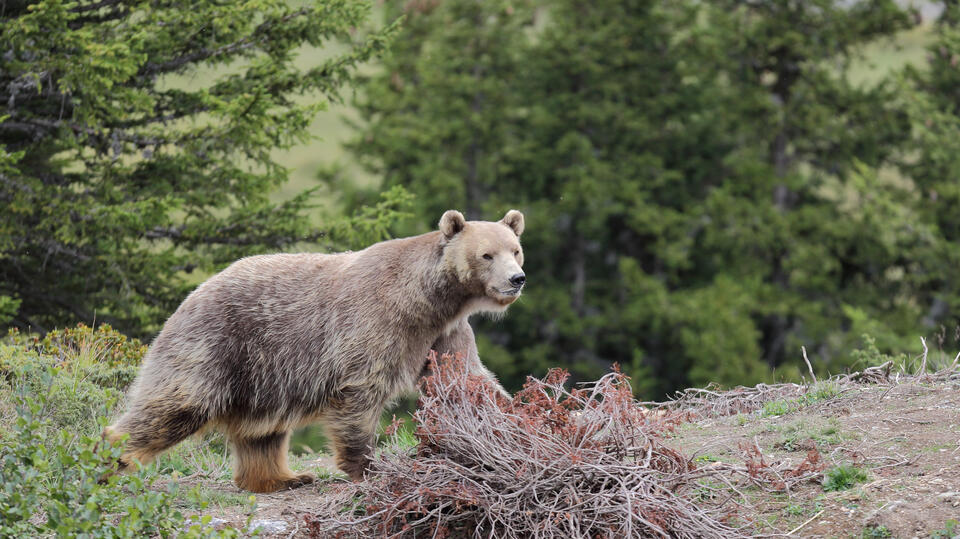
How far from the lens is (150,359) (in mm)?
6352

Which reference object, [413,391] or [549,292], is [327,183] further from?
[413,391]

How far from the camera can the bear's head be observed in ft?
20.3

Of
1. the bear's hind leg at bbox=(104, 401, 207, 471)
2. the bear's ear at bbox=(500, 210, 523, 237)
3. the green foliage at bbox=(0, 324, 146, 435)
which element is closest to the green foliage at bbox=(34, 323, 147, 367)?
the green foliage at bbox=(0, 324, 146, 435)

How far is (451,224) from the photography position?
6.35 meters

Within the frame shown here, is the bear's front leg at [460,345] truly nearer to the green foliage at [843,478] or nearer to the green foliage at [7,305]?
the green foliage at [843,478]

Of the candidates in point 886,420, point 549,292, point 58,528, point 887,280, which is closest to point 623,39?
point 549,292

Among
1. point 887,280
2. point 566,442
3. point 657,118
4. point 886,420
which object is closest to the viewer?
point 566,442

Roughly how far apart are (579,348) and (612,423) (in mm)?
21200

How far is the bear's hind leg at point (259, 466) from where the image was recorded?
257 inches

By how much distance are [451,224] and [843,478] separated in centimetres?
265

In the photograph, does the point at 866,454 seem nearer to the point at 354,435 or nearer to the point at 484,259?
the point at 484,259

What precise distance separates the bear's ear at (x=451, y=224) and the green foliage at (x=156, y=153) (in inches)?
226

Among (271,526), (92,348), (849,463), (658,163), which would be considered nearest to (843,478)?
(849,463)

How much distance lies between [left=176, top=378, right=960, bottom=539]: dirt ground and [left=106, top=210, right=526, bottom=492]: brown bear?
507 mm
